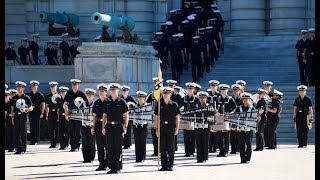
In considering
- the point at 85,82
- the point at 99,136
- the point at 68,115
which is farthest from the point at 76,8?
the point at 99,136

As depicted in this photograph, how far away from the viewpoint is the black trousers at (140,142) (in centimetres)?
2691

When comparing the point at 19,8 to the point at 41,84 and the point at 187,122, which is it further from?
the point at 187,122

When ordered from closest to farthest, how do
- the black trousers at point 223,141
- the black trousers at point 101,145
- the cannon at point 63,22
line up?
the black trousers at point 101,145
the black trousers at point 223,141
the cannon at point 63,22

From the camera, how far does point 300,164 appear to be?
25578 millimetres

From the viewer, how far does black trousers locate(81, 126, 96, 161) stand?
26.7 m

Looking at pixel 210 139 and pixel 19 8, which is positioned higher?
pixel 19 8

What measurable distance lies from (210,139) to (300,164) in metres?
4.05

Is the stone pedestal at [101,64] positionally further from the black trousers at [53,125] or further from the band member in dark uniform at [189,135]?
the band member in dark uniform at [189,135]

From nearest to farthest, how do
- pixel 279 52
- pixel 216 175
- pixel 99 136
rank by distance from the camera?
pixel 216 175 < pixel 99 136 < pixel 279 52

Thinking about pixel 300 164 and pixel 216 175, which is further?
pixel 300 164

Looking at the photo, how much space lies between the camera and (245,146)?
87.0 feet

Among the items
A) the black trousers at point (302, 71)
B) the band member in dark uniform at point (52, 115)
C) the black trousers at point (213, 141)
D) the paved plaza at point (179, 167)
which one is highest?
the black trousers at point (302, 71)

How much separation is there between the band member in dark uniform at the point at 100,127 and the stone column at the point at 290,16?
59.5ft

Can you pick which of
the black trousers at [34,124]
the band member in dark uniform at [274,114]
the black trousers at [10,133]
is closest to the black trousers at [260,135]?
the band member in dark uniform at [274,114]
